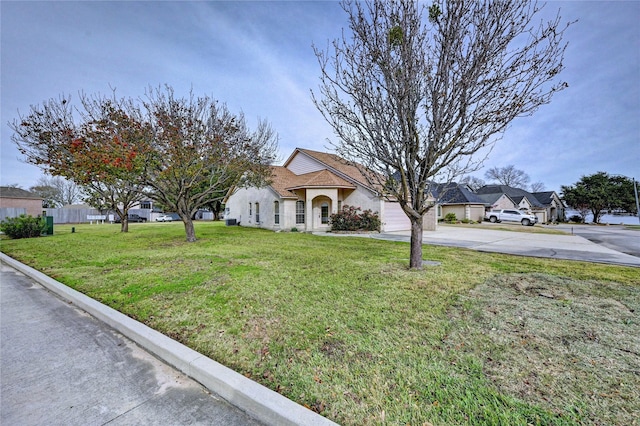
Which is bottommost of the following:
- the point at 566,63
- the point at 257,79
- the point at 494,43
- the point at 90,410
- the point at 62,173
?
the point at 90,410

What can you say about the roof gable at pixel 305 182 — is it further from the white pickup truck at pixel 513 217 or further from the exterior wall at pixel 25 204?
the exterior wall at pixel 25 204

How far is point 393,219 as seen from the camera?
18.5 metres

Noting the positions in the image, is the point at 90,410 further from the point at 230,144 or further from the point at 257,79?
the point at 257,79

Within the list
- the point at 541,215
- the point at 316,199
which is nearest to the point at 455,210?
the point at 541,215

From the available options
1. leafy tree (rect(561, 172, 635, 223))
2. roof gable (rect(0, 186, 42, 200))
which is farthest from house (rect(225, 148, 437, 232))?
roof gable (rect(0, 186, 42, 200))

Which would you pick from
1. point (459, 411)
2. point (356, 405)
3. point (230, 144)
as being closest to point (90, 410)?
point (356, 405)

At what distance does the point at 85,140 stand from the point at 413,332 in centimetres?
1346

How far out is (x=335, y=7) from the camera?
674cm

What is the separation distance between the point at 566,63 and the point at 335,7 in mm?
5420

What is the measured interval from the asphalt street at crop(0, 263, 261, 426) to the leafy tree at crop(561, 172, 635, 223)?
49.9 m

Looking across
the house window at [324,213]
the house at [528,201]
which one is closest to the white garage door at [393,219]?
the house window at [324,213]

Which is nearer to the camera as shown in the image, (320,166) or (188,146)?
(188,146)

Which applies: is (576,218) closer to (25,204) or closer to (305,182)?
(305,182)

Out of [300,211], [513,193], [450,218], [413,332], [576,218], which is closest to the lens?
[413,332]
